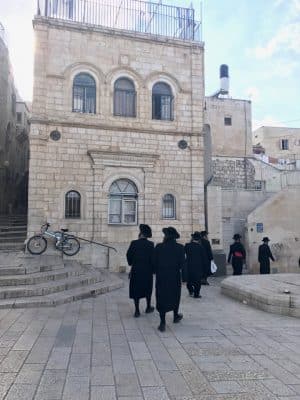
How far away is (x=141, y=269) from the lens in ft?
24.6

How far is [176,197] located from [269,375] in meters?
12.0

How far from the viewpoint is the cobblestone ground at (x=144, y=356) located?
3998 mm

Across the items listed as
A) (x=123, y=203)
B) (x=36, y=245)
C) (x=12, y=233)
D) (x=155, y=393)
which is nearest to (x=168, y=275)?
(x=155, y=393)

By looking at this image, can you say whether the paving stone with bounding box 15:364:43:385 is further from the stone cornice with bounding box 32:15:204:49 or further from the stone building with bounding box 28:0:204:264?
the stone cornice with bounding box 32:15:204:49

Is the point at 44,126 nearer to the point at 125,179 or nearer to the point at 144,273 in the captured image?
the point at 125,179

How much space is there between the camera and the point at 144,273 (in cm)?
748

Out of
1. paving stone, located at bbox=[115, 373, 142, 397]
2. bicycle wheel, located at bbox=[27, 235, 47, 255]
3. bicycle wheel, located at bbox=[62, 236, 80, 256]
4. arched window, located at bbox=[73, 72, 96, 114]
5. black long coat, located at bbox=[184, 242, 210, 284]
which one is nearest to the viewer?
paving stone, located at bbox=[115, 373, 142, 397]

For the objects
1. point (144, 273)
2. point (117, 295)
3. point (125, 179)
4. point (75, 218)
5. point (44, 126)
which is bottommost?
point (117, 295)

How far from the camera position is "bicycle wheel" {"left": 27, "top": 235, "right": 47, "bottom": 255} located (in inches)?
539

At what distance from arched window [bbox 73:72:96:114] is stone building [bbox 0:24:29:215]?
7.91 meters

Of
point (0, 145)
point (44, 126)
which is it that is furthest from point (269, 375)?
point (0, 145)

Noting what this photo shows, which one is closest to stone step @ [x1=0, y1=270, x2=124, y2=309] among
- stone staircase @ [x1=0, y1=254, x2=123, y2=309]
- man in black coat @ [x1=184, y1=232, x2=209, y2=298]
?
stone staircase @ [x1=0, y1=254, x2=123, y2=309]

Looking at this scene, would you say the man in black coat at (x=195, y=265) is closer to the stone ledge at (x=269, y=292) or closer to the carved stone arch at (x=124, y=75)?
the stone ledge at (x=269, y=292)

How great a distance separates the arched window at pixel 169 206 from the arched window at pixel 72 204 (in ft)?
11.5
